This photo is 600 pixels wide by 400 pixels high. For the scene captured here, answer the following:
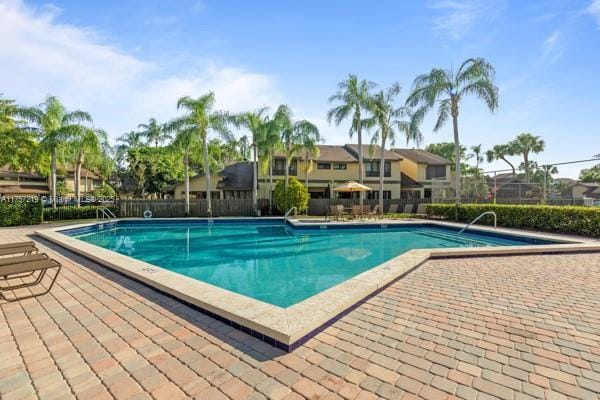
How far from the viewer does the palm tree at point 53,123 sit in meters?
19.2

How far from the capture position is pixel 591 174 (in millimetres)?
53719

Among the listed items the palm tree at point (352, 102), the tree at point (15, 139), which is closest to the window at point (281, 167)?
the palm tree at point (352, 102)

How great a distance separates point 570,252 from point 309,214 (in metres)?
18.8

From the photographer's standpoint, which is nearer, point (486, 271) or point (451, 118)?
point (486, 271)

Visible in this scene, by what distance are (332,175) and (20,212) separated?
23.4m

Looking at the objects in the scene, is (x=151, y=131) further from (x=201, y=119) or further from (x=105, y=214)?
(x=201, y=119)

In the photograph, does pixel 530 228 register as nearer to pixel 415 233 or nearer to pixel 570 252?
pixel 415 233

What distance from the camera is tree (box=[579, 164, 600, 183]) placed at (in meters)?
51.6

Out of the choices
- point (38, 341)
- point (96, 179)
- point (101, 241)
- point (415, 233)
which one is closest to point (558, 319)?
point (38, 341)

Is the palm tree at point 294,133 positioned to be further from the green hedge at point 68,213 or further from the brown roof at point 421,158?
the brown roof at point 421,158

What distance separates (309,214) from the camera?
26.1 meters

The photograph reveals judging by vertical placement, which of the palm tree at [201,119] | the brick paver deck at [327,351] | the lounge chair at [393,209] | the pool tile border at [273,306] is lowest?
the brick paver deck at [327,351]

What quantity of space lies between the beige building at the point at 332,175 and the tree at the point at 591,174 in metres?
38.4

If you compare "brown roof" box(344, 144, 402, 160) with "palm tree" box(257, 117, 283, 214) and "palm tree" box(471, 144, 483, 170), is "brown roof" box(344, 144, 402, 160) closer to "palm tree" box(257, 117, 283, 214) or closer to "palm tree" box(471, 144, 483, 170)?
"palm tree" box(257, 117, 283, 214)
